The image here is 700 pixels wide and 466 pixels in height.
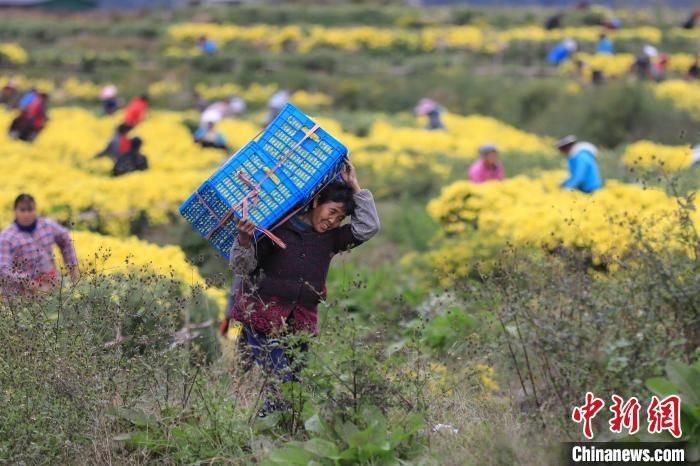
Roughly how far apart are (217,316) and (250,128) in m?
12.9

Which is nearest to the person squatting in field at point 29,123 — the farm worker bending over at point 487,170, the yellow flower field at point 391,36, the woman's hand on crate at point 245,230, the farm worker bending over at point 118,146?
the farm worker bending over at point 118,146

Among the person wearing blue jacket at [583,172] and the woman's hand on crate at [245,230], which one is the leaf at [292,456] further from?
the person wearing blue jacket at [583,172]

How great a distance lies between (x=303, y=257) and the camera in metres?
5.31

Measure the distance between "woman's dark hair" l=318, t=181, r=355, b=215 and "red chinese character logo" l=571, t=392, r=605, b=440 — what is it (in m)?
1.39

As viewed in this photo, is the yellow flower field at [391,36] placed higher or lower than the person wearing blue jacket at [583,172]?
lower

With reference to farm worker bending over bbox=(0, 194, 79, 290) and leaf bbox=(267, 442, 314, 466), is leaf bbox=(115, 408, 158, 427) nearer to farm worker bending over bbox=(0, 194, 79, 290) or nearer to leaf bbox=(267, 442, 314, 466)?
leaf bbox=(267, 442, 314, 466)

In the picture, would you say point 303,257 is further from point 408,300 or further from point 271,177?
point 408,300

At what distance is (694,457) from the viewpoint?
166 inches

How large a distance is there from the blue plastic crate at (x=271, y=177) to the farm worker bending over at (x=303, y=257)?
140mm

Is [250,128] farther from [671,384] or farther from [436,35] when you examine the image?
[436,35]

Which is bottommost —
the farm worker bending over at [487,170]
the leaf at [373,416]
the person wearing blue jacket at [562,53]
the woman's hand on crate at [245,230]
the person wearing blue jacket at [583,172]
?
the person wearing blue jacket at [562,53]

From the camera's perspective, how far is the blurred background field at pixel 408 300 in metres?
4.61

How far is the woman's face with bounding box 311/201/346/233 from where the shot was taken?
5.33m

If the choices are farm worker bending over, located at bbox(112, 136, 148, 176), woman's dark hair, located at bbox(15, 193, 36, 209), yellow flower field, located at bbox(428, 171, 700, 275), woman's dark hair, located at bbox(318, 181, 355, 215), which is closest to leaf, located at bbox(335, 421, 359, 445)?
woman's dark hair, located at bbox(318, 181, 355, 215)
